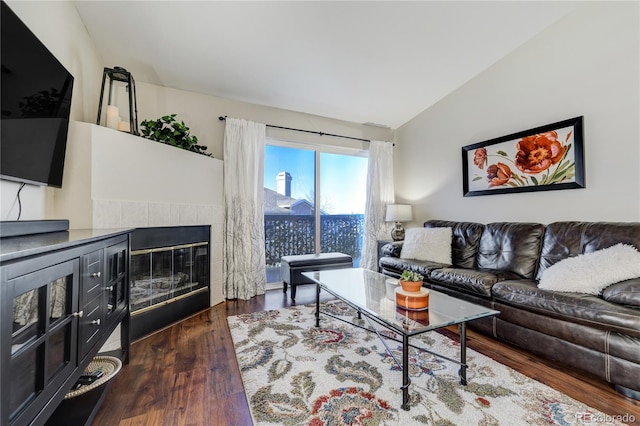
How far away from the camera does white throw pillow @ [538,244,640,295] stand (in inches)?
71.0

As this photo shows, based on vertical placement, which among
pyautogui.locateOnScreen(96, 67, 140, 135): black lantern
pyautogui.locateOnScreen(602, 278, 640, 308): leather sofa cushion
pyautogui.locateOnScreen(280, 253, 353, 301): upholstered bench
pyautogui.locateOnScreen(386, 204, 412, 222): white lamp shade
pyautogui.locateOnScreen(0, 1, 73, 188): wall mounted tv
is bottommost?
pyautogui.locateOnScreen(280, 253, 353, 301): upholstered bench

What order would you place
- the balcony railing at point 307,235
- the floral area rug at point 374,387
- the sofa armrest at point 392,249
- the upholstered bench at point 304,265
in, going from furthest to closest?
the balcony railing at point 307,235
the sofa armrest at point 392,249
the upholstered bench at point 304,265
the floral area rug at point 374,387

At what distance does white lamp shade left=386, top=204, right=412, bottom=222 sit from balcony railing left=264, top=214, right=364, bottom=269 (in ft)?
1.82

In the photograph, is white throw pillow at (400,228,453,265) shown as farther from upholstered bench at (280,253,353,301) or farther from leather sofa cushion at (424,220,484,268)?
upholstered bench at (280,253,353,301)

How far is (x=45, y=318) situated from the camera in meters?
0.94

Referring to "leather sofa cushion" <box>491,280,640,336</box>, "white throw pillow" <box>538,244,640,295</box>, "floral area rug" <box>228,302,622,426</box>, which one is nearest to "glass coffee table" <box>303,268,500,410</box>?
"floral area rug" <box>228,302,622,426</box>

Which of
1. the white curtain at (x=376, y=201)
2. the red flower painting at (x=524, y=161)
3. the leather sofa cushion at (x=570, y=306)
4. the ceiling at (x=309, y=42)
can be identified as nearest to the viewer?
the leather sofa cushion at (x=570, y=306)

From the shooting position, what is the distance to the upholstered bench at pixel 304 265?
3.27 metres

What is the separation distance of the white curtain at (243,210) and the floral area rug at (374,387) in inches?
45.5

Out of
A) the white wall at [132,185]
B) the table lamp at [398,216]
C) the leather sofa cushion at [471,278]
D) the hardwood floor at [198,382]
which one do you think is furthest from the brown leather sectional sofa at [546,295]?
the white wall at [132,185]

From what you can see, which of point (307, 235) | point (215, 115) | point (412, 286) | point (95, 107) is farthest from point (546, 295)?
point (95, 107)

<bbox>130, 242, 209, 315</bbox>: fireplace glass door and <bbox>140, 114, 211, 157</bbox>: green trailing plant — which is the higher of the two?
<bbox>140, 114, 211, 157</bbox>: green trailing plant

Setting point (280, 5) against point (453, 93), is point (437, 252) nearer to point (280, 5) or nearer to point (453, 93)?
point (453, 93)

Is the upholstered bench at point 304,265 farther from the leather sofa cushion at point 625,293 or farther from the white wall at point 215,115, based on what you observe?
the leather sofa cushion at point 625,293
